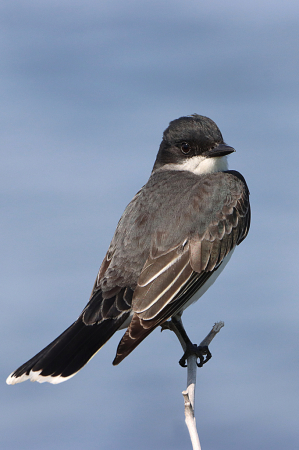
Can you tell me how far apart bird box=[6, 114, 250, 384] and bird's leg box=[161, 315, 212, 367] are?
1 cm

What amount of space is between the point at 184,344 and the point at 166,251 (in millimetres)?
1165

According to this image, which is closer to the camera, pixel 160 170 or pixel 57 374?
pixel 57 374

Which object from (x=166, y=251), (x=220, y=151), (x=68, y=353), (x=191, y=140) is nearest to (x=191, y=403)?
(x=68, y=353)

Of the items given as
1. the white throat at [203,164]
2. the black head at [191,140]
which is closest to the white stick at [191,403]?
the white throat at [203,164]

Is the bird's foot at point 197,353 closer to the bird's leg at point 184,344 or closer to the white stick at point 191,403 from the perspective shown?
the bird's leg at point 184,344

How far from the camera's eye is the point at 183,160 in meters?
7.38

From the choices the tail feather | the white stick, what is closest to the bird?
the tail feather

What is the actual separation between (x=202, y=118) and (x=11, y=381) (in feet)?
12.1

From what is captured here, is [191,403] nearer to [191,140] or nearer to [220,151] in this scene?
[220,151]

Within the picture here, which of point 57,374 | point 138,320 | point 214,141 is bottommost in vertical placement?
point 57,374

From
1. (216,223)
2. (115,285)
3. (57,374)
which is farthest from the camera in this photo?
(216,223)

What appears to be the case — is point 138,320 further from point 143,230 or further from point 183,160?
point 183,160

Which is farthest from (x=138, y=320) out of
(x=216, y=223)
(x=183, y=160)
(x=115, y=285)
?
(x=183, y=160)

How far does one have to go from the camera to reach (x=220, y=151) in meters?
7.00
